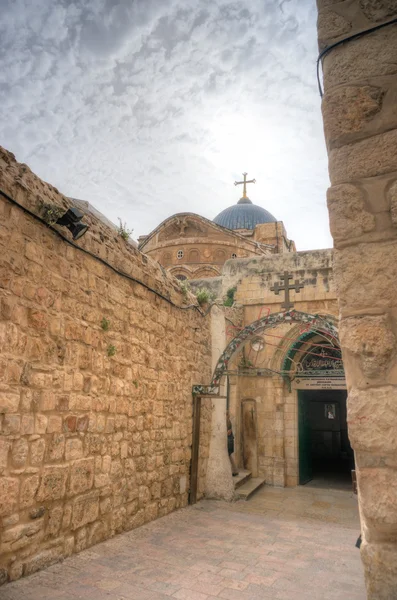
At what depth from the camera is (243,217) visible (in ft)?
96.6

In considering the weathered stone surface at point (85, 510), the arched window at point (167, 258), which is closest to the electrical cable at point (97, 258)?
the weathered stone surface at point (85, 510)

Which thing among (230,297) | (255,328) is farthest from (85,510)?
(230,297)

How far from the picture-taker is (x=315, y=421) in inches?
621

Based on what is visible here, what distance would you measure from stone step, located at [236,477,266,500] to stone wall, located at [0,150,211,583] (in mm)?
1950

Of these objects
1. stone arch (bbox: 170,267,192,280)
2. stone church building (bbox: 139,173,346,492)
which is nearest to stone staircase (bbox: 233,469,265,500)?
stone church building (bbox: 139,173,346,492)

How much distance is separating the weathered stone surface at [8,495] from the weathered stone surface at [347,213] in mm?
2960

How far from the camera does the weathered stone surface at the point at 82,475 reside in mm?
3977

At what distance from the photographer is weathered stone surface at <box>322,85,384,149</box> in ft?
5.60

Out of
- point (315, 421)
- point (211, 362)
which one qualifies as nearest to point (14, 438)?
point (211, 362)

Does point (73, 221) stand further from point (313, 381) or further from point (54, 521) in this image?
point (313, 381)

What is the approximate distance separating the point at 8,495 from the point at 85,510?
112 cm

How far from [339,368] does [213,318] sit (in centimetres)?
412

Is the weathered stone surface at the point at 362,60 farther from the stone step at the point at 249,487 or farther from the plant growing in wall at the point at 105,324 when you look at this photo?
the stone step at the point at 249,487

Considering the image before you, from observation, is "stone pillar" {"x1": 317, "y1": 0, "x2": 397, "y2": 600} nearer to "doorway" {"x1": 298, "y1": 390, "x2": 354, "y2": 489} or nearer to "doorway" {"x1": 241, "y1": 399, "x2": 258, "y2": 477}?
"doorway" {"x1": 241, "y1": 399, "x2": 258, "y2": 477}
